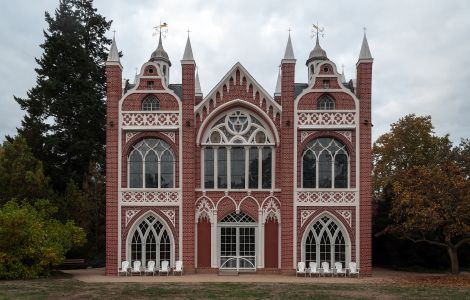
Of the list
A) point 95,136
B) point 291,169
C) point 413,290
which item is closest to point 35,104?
point 95,136

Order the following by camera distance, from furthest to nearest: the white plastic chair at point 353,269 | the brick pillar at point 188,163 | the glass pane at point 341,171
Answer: the glass pane at point 341,171
the brick pillar at point 188,163
the white plastic chair at point 353,269

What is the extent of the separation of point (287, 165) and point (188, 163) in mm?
5082

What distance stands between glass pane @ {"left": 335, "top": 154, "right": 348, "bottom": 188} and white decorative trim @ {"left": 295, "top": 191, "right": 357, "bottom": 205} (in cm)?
51

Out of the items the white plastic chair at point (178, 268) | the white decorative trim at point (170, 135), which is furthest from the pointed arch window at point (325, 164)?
the white plastic chair at point (178, 268)

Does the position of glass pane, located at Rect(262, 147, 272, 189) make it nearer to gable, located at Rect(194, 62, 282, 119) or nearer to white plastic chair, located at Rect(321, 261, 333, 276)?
gable, located at Rect(194, 62, 282, 119)

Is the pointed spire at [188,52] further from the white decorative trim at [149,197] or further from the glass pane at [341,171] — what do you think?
the glass pane at [341,171]

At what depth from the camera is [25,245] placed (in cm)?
2248

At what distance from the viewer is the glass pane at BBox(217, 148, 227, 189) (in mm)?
26203

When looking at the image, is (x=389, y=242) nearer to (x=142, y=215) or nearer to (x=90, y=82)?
(x=142, y=215)

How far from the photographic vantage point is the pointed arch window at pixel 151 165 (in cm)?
2600

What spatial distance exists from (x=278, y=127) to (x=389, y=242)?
10.1 meters

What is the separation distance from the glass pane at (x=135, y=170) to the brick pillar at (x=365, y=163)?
11.4 meters

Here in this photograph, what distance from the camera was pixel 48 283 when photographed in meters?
20.5

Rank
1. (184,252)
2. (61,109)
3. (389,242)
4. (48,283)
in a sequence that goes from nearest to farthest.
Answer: (48,283) → (184,252) → (389,242) → (61,109)
